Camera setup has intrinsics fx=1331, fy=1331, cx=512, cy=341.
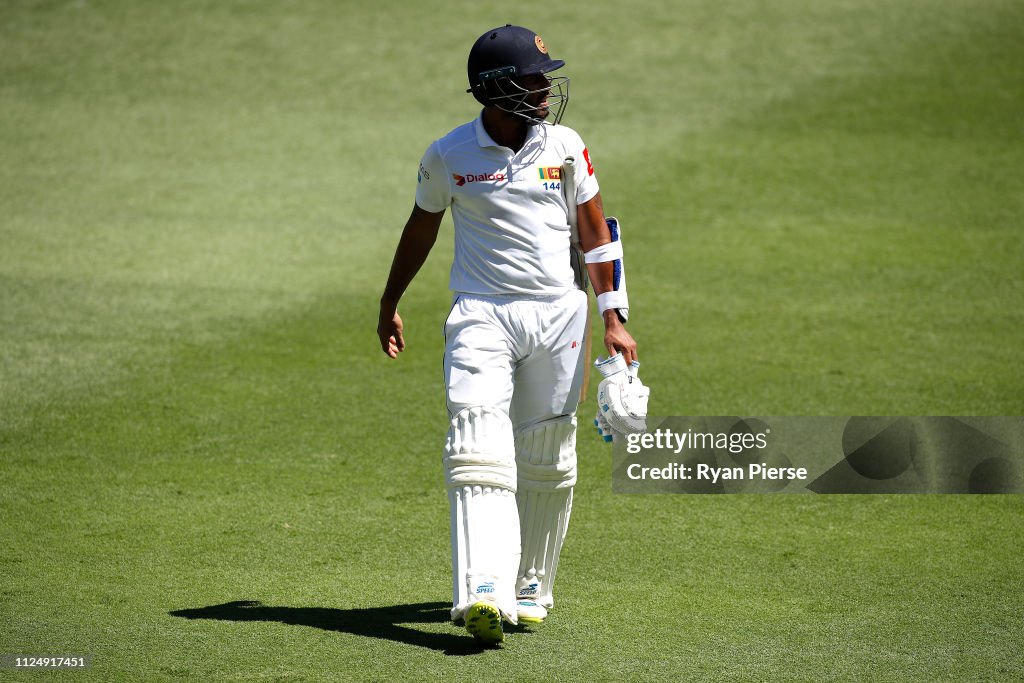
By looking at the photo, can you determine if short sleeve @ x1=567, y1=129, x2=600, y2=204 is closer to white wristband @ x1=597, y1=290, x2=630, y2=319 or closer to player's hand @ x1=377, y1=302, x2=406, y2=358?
white wristband @ x1=597, y1=290, x2=630, y2=319

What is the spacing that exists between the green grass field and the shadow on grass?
0.02 meters

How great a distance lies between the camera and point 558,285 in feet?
16.1

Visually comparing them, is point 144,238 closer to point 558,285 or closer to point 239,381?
point 239,381

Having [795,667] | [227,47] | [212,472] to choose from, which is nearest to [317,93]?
[227,47]

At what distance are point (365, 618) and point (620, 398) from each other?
4.18 ft

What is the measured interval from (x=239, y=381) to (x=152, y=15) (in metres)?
11.0

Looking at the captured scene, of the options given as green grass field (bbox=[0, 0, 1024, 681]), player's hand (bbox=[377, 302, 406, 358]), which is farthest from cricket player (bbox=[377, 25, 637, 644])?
green grass field (bbox=[0, 0, 1024, 681])

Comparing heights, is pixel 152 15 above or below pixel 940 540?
above

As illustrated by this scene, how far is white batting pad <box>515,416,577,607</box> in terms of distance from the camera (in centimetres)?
494

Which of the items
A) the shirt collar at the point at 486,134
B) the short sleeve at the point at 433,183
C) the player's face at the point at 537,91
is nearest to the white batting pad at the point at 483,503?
the short sleeve at the point at 433,183

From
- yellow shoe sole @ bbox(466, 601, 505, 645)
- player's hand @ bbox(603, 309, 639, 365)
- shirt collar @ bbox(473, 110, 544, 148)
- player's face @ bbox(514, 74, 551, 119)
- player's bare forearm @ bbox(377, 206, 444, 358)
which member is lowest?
yellow shoe sole @ bbox(466, 601, 505, 645)

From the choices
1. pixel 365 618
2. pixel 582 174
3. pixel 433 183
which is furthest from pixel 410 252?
pixel 365 618

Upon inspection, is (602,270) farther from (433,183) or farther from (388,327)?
(388,327)

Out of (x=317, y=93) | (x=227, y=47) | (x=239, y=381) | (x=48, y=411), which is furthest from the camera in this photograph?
Answer: (x=227, y=47)
